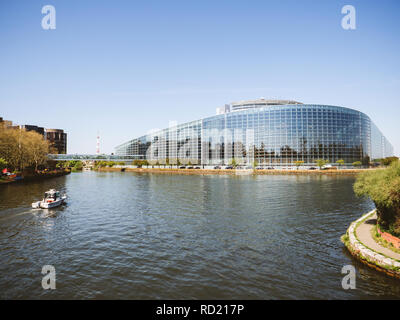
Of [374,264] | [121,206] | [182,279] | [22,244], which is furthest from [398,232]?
[121,206]

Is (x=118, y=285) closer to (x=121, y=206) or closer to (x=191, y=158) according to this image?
(x=121, y=206)

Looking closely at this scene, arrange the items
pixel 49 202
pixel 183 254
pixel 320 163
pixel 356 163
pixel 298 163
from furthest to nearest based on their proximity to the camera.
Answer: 1. pixel 356 163
2. pixel 298 163
3. pixel 320 163
4. pixel 49 202
5. pixel 183 254

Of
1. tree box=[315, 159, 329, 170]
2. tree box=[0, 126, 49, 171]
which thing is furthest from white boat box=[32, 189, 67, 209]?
tree box=[315, 159, 329, 170]

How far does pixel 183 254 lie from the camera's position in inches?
819

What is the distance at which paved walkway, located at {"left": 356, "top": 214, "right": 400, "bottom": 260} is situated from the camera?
56.7ft

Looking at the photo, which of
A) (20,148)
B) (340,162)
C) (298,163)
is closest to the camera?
(20,148)

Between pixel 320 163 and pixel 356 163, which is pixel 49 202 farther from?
pixel 356 163

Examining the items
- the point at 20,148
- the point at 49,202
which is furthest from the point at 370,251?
the point at 20,148

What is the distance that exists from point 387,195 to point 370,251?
15.1ft

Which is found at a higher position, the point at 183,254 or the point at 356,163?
the point at 356,163

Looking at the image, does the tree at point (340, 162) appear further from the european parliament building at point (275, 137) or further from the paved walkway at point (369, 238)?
the paved walkway at point (369, 238)

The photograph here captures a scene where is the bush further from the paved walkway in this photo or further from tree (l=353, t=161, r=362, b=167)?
tree (l=353, t=161, r=362, b=167)
